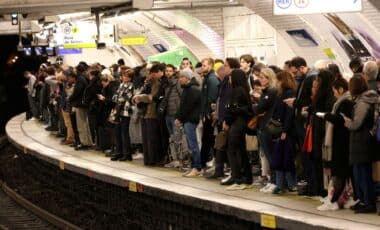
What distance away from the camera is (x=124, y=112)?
55.1 feet

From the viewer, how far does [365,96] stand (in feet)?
33.4

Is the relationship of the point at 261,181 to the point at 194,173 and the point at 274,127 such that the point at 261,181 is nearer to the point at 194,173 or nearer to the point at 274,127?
the point at 274,127

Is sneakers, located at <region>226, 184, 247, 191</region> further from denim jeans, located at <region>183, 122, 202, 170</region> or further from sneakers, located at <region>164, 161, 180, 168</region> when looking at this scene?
sneakers, located at <region>164, 161, 180, 168</region>

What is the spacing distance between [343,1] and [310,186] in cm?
579

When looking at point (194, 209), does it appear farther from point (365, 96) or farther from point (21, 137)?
point (21, 137)

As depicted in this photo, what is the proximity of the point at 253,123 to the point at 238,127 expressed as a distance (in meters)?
0.23

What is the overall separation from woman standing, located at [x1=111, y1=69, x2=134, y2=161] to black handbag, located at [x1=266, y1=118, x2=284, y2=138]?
4826mm

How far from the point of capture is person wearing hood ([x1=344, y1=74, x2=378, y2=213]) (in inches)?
399

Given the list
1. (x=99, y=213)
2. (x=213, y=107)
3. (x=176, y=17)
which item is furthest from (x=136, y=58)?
(x=213, y=107)

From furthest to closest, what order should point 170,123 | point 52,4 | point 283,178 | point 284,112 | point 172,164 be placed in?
point 52,4, point 172,164, point 170,123, point 283,178, point 284,112

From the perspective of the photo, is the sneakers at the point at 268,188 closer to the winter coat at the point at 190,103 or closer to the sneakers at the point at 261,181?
the sneakers at the point at 261,181

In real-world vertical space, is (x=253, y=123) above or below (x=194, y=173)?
above

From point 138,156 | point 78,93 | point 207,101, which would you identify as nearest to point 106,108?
point 138,156

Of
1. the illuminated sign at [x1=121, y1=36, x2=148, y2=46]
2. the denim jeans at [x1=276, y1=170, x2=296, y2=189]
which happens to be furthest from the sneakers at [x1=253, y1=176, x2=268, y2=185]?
the illuminated sign at [x1=121, y1=36, x2=148, y2=46]
